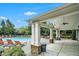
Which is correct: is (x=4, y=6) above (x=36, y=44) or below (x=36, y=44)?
above

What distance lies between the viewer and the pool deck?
4.24 m

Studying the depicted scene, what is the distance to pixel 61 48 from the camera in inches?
171

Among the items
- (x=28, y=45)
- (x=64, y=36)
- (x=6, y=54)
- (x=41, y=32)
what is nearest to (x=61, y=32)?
(x=64, y=36)

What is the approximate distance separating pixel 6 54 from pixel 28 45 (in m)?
0.49

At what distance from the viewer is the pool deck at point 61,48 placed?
13.9 ft

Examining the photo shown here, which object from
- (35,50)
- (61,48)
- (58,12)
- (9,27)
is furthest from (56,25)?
(9,27)

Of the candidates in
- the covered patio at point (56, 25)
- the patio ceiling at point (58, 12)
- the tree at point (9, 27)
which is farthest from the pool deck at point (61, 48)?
the patio ceiling at point (58, 12)

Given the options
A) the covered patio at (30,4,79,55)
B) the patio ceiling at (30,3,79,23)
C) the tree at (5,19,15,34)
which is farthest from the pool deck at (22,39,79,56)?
the patio ceiling at (30,3,79,23)

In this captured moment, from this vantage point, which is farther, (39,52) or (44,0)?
(39,52)

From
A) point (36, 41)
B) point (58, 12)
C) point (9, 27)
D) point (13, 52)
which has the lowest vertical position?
point (13, 52)

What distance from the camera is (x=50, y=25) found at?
14.1ft

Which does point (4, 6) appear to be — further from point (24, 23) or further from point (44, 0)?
point (44, 0)

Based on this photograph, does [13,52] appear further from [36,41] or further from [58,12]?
[58,12]

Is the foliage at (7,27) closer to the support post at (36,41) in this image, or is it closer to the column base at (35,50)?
the support post at (36,41)
